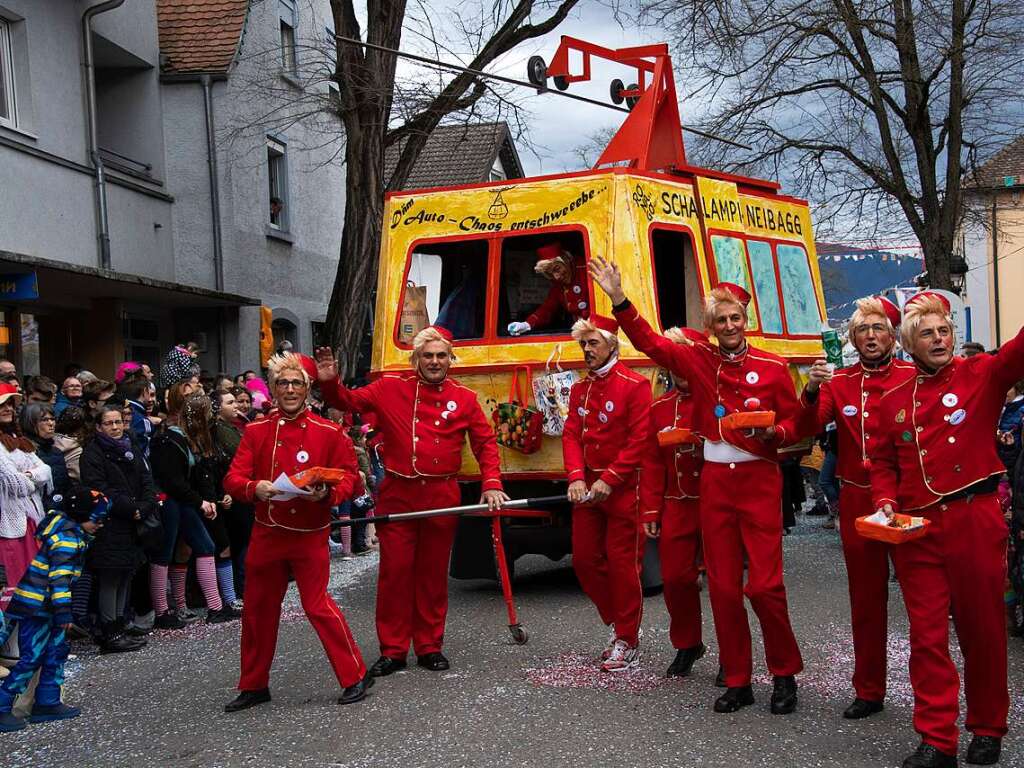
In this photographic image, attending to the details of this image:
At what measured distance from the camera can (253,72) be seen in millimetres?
18828

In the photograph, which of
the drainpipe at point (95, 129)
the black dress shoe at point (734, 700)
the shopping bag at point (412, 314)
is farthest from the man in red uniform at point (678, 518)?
the drainpipe at point (95, 129)

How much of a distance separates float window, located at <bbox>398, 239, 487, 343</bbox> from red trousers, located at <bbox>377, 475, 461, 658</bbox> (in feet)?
7.83

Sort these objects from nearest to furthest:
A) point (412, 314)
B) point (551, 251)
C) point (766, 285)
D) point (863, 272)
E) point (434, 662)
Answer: point (434, 662)
point (551, 251)
point (412, 314)
point (766, 285)
point (863, 272)

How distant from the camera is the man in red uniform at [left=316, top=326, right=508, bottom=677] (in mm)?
6703

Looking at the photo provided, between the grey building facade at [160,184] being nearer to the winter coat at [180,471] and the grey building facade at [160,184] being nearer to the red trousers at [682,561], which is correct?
the winter coat at [180,471]

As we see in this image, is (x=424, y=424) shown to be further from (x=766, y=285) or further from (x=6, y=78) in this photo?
(x=6, y=78)

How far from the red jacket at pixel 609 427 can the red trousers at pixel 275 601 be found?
1.46m

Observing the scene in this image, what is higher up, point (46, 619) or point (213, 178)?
point (213, 178)

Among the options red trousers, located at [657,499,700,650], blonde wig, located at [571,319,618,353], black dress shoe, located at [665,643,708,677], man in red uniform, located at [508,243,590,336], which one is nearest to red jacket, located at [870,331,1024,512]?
red trousers, located at [657,499,700,650]

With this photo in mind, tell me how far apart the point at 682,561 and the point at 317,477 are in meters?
1.88

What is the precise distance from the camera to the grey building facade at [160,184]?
1353 centimetres

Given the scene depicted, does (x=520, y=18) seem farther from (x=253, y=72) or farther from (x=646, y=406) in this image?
(x=646, y=406)

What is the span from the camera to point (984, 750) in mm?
4730

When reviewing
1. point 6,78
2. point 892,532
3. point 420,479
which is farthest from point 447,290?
point 6,78
